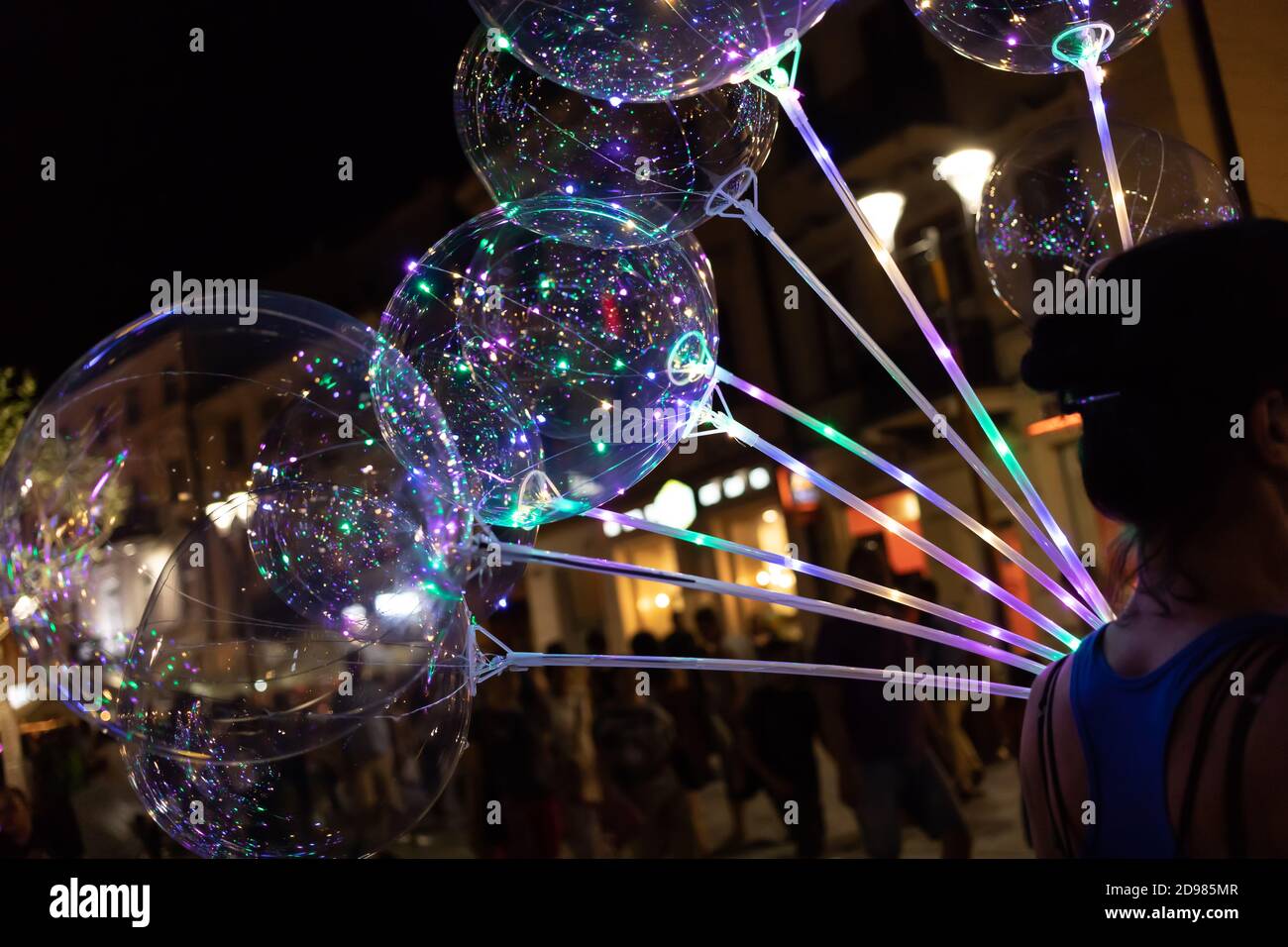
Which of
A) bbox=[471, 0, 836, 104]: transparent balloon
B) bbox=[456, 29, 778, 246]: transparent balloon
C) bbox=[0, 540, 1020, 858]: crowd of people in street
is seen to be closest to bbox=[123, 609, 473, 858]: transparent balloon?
bbox=[456, 29, 778, 246]: transparent balloon

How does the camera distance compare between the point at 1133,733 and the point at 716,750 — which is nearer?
the point at 1133,733

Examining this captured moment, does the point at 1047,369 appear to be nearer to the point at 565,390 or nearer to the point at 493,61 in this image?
the point at 565,390

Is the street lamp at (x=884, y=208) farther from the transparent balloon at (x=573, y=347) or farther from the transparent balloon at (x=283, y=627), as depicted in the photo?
the transparent balloon at (x=283, y=627)

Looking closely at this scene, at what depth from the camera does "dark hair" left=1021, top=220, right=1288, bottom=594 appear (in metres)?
0.75

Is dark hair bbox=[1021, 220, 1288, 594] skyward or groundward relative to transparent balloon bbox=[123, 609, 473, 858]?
skyward

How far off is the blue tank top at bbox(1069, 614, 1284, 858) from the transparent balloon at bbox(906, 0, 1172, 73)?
966 millimetres

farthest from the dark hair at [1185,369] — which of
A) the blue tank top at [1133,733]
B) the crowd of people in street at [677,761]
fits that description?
the crowd of people in street at [677,761]

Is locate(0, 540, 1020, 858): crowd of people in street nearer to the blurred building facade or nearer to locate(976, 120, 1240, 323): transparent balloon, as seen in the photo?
the blurred building facade

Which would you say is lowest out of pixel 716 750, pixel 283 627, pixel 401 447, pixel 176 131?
pixel 716 750

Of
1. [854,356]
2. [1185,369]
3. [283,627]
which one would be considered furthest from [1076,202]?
[854,356]

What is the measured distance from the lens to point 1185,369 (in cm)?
76

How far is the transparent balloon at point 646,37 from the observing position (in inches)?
47.3

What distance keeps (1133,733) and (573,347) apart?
2.99 ft

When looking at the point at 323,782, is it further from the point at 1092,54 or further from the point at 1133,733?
the point at 1092,54
